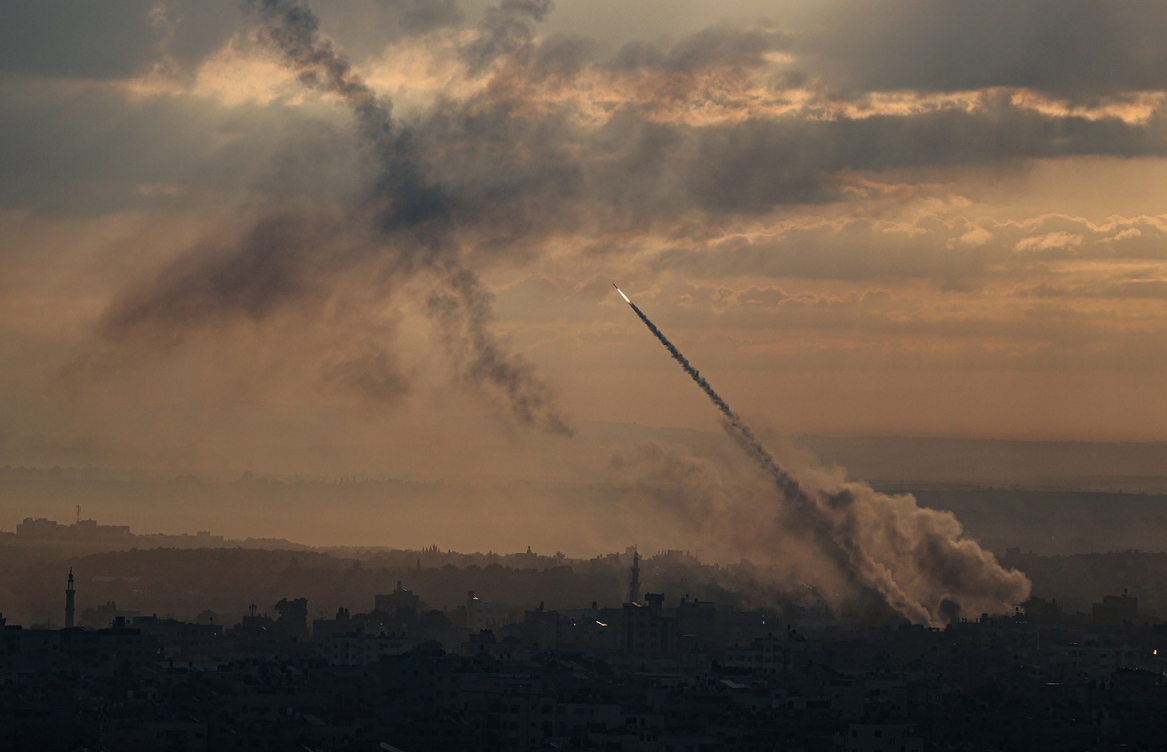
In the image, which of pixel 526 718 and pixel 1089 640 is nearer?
pixel 526 718

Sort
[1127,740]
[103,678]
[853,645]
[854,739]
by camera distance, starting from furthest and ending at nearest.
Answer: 1. [853,645]
2. [103,678]
3. [1127,740]
4. [854,739]

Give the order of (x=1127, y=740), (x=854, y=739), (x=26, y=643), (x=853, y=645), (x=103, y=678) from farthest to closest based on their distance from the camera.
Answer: (x=853, y=645) < (x=26, y=643) < (x=103, y=678) < (x=1127, y=740) < (x=854, y=739)

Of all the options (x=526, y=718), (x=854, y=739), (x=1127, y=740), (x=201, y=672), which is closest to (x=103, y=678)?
(x=201, y=672)

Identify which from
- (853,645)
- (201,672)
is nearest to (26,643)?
(201,672)

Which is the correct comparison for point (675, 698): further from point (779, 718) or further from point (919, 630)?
point (919, 630)

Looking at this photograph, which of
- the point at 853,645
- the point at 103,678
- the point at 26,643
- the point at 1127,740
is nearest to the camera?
the point at 1127,740

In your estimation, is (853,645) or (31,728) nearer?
(31,728)

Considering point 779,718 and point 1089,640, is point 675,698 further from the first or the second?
point 1089,640

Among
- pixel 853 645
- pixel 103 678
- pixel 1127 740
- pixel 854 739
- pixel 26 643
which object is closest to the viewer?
pixel 854 739
